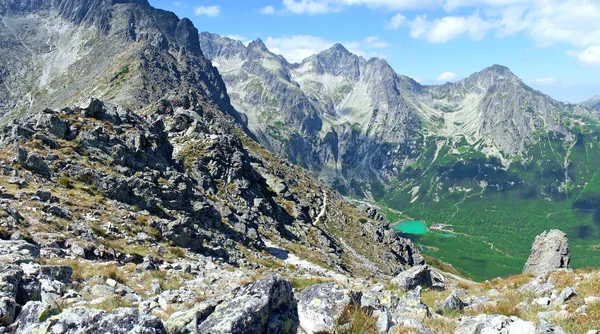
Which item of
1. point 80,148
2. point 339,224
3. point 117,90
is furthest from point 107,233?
point 117,90

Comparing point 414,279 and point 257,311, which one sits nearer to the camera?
point 257,311

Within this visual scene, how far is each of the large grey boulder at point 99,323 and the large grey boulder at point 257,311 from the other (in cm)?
161

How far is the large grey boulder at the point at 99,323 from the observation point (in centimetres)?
741

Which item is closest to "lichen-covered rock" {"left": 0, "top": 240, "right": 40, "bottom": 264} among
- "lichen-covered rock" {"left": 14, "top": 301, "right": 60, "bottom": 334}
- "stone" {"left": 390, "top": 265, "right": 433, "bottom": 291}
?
"lichen-covered rock" {"left": 14, "top": 301, "right": 60, "bottom": 334}

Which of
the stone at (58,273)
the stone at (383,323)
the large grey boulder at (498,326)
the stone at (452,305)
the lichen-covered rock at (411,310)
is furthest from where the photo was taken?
the stone at (452,305)

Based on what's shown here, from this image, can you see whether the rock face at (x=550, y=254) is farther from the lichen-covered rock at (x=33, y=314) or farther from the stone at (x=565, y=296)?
the lichen-covered rock at (x=33, y=314)

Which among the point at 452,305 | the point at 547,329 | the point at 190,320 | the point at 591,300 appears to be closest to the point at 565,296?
the point at 591,300

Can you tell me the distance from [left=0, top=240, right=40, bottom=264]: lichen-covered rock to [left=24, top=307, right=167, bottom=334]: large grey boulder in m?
8.23

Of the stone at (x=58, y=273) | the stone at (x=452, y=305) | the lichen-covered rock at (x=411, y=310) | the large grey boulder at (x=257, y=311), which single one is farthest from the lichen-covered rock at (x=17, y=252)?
the stone at (x=452, y=305)

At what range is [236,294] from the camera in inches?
409

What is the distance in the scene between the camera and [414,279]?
72.2 feet

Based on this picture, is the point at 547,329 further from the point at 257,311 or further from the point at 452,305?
the point at 257,311

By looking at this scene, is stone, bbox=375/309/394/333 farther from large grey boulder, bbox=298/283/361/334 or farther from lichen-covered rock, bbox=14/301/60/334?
lichen-covered rock, bbox=14/301/60/334

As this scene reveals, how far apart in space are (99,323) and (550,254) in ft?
190
